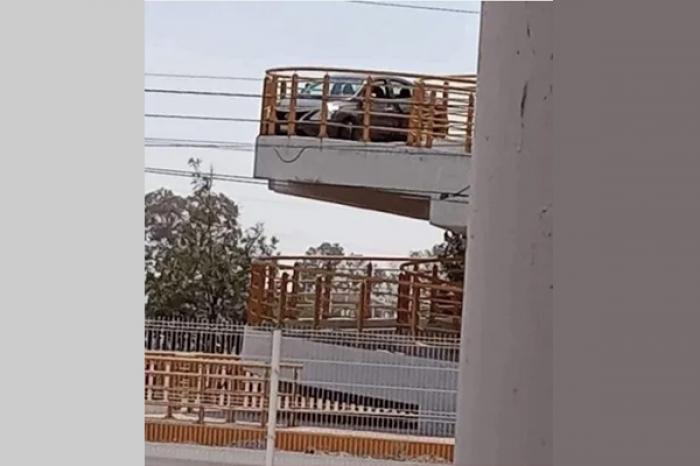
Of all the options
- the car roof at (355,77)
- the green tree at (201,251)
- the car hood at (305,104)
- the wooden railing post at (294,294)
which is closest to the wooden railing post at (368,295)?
the wooden railing post at (294,294)

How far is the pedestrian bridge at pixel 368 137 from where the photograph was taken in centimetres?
669

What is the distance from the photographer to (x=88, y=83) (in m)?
0.75

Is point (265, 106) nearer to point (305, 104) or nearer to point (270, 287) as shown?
point (305, 104)

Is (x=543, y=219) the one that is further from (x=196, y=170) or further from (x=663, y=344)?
(x=196, y=170)

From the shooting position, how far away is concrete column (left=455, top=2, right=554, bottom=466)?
0.45 metres

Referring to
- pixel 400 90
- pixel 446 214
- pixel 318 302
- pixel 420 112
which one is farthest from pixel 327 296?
pixel 400 90

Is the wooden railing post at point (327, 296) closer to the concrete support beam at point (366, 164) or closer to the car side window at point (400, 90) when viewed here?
the concrete support beam at point (366, 164)

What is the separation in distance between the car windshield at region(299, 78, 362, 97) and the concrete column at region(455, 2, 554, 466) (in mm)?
6736

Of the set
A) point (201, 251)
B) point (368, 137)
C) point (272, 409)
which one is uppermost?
point (368, 137)

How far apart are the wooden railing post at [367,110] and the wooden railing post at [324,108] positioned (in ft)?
0.92

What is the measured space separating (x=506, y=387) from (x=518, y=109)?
0.44 ft

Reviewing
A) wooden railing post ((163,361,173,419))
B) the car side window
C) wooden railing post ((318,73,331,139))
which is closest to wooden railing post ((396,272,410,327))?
wooden railing post ((318,73,331,139))

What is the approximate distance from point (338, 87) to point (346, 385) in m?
2.39

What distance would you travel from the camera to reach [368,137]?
22.4ft
